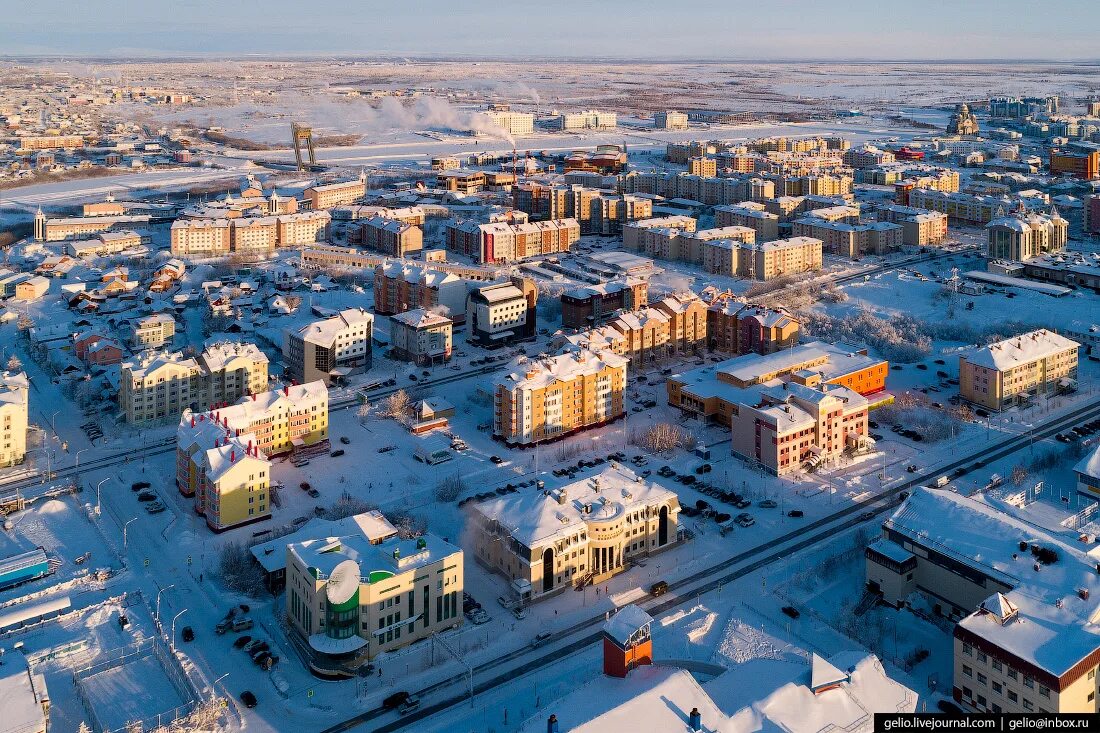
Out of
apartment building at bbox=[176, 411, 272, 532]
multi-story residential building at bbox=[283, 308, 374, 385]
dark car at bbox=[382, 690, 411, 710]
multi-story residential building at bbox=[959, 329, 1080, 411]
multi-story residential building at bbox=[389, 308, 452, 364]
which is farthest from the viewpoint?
multi-story residential building at bbox=[389, 308, 452, 364]

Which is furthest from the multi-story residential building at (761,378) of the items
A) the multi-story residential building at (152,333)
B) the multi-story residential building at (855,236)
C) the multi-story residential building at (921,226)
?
the multi-story residential building at (921,226)

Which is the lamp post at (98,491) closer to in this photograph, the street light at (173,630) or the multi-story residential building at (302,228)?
the street light at (173,630)

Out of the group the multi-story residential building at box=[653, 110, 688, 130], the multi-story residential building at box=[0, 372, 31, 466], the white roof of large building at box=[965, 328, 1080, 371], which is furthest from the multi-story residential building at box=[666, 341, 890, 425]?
the multi-story residential building at box=[653, 110, 688, 130]

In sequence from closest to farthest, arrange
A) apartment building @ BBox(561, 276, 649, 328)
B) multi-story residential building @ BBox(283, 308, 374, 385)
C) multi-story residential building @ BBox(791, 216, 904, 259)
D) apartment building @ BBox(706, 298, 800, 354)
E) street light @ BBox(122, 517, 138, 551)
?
street light @ BBox(122, 517, 138, 551)
multi-story residential building @ BBox(283, 308, 374, 385)
apartment building @ BBox(706, 298, 800, 354)
apartment building @ BBox(561, 276, 649, 328)
multi-story residential building @ BBox(791, 216, 904, 259)

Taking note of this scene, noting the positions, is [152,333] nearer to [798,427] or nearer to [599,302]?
[599,302]

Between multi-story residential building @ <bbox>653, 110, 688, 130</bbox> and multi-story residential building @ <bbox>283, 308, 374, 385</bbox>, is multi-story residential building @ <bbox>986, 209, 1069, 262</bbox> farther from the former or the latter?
multi-story residential building @ <bbox>653, 110, 688, 130</bbox>

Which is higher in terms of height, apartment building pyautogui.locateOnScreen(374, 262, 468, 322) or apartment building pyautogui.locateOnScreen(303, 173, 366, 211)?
apartment building pyautogui.locateOnScreen(303, 173, 366, 211)
